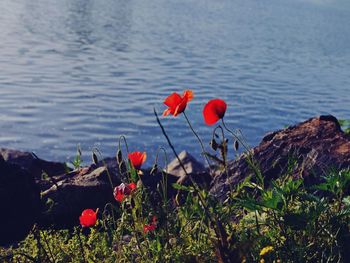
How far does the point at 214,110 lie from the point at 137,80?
21561mm

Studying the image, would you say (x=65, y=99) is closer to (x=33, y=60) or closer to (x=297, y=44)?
(x=33, y=60)

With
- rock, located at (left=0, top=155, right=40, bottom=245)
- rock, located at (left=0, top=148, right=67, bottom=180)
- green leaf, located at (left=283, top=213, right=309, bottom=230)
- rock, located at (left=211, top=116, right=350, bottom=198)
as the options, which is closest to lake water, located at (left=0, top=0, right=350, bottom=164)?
rock, located at (left=0, top=148, right=67, bottom=180)

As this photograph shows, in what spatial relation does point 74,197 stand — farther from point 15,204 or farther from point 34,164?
point 34,164

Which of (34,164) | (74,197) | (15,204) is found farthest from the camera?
(34,164)

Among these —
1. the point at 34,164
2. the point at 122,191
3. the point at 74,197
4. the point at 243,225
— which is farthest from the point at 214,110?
the point at 34,164

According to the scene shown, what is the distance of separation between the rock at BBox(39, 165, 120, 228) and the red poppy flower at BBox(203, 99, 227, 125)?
2.67 m

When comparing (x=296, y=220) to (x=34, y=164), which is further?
(x=34, y=164)

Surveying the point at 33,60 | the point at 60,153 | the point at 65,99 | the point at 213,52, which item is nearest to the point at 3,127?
the point at 60,153

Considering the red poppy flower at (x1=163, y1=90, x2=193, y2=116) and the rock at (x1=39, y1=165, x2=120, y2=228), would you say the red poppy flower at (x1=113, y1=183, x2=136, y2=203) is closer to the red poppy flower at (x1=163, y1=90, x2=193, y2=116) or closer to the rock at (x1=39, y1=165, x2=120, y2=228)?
the red poppy flower at (x1=163, y1=90, x2=193, y2=116)

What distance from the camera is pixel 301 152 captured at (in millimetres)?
7445

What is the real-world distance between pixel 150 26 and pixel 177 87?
28.8m

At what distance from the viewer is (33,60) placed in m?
27.7

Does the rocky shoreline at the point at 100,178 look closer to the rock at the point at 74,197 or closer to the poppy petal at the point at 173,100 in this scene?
the rock at the point at 74,197

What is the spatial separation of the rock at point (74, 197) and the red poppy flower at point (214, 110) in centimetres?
267
